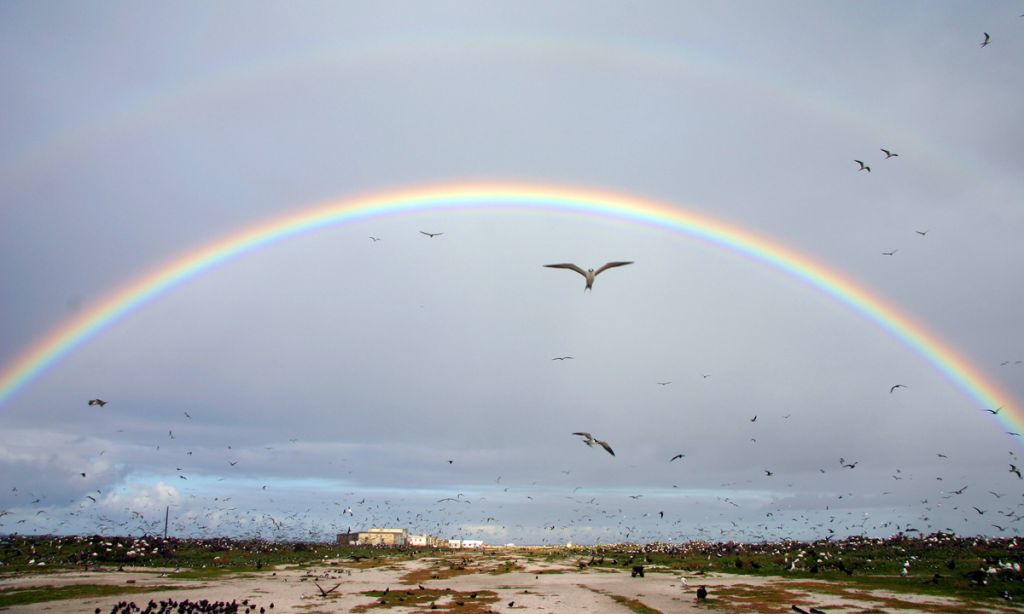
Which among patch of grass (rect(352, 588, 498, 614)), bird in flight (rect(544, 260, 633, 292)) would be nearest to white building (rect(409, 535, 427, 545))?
patch of grass (rect(352, 588, 498, 614))

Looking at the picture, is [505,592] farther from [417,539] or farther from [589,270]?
[417,539]

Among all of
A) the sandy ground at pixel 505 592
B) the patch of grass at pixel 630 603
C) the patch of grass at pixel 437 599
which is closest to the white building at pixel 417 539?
the sandy ground at pixel 505 592

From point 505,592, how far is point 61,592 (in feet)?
102

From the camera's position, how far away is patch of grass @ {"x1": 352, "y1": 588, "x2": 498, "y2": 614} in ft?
129

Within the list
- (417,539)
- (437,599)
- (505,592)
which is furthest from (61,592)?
(417,539)

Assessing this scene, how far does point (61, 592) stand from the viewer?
45.3 m

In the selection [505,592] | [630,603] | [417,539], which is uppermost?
[630,603]

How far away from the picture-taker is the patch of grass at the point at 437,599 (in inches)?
1545

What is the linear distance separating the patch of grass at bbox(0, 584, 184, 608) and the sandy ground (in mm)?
1900

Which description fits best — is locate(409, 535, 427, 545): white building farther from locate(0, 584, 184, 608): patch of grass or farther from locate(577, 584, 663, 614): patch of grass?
locate(577, 584, 663, 614): patch of grass

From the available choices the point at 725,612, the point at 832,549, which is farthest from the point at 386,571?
the point at 832,549

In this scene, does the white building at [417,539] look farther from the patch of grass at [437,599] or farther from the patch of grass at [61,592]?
the patch of grass at [437,599]

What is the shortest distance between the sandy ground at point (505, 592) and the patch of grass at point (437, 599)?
6 centimetres

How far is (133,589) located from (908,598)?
53483 millimetres
